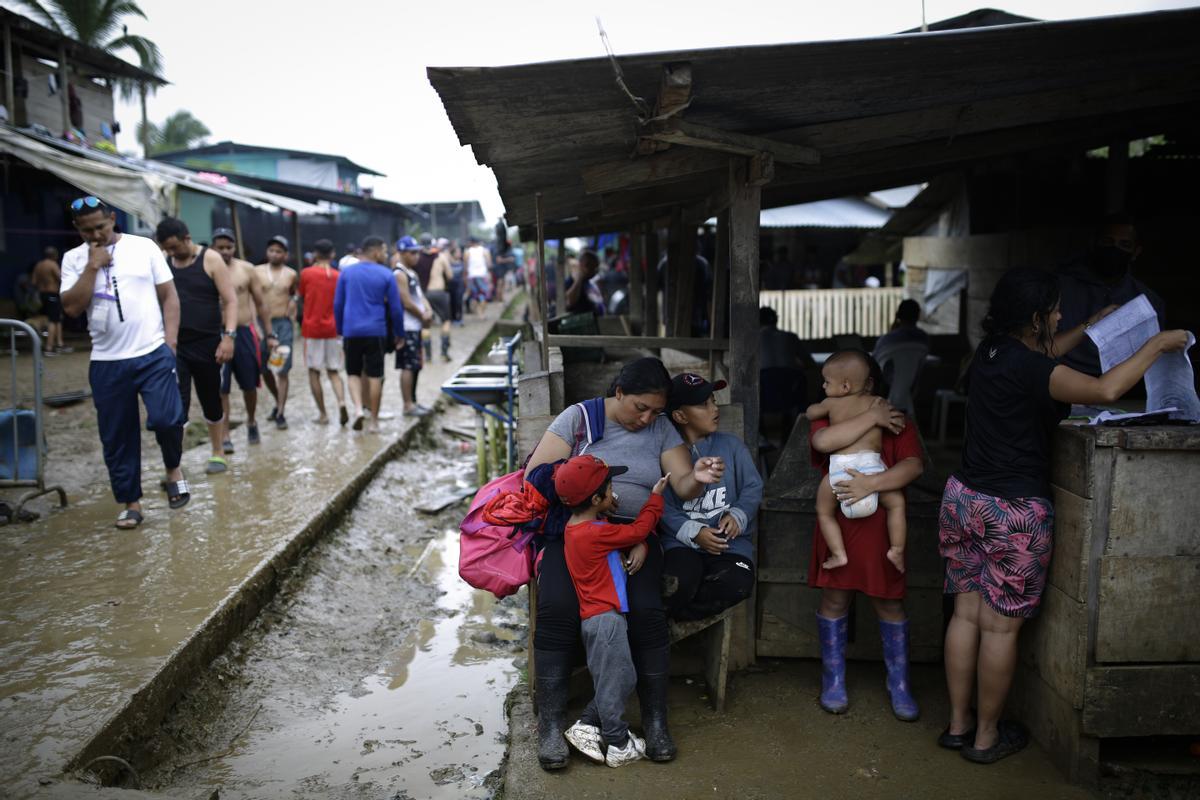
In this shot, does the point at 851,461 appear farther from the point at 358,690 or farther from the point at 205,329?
the point at 205,329

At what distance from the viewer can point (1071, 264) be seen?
4574mm

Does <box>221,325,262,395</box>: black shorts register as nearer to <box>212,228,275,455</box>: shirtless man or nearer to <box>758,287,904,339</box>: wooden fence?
<box>212,228,275,455</box>: shirtless man

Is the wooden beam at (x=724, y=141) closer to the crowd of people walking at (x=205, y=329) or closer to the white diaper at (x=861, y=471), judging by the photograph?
the white diaper at (x=861, y=471)

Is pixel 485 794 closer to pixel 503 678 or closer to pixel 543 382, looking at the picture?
pixel 503 678

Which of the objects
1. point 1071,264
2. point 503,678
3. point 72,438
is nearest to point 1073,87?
point 1071,264

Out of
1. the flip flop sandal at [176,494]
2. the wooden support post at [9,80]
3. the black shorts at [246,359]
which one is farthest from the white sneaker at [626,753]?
the wooden support post at [9,80]

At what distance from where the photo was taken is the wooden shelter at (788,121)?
343 centimetres

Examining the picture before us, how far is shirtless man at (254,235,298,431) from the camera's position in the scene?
10.1m

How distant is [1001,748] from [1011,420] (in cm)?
131

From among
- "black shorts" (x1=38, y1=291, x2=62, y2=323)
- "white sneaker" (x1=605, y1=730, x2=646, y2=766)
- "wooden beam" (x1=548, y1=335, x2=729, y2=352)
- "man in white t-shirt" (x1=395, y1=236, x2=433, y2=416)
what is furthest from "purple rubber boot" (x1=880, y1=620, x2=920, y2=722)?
"black shorts" (x1=38, y1=291, x2=62, y2=323)

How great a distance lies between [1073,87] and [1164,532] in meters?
2.33

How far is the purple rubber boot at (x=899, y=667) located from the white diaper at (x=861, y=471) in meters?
0.55

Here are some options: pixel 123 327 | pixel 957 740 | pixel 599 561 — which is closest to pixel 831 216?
pixel 123 327

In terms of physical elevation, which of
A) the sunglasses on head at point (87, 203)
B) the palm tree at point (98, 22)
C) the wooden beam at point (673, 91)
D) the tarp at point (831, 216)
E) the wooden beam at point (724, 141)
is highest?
the palm tree at point (98, 22)
